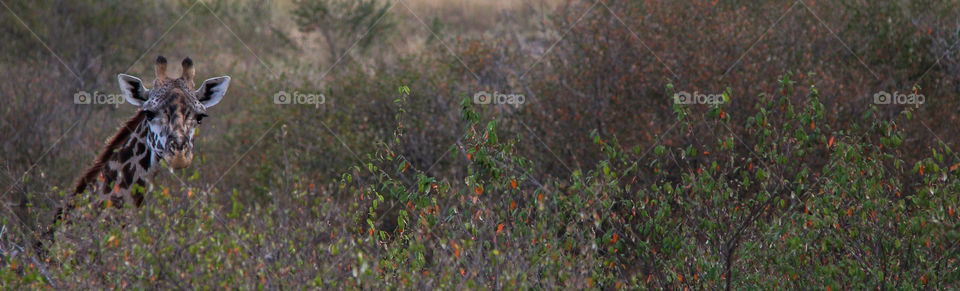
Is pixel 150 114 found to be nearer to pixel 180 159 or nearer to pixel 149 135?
pixel 149 135

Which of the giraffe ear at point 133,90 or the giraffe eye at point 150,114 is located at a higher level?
the giraffe ear at point 133,90

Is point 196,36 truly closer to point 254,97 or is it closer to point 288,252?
point 254,97

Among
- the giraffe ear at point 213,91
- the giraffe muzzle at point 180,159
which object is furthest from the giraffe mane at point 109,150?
the giraffe muzzle at point 180,159

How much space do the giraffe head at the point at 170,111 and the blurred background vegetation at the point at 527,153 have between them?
0.59 metres

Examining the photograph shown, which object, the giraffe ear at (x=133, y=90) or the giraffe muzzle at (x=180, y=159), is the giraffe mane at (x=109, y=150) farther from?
the giraffe muzzle at (x=180, y=159)

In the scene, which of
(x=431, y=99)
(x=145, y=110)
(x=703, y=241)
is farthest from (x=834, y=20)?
(x=145, y=110)

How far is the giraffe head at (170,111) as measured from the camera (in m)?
8.10

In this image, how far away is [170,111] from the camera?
8359 millimetres

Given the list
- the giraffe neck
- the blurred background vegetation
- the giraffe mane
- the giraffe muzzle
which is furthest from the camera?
the giraffe neck

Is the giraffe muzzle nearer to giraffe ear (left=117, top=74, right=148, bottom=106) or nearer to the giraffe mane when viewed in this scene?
the giraffe mane

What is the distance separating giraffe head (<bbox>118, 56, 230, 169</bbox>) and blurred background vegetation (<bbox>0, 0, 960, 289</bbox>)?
59 centimetres

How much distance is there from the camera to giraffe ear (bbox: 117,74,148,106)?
8.59 m

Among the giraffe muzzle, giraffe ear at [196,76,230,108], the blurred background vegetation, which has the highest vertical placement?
giraffe ear at [196,76,230,108]

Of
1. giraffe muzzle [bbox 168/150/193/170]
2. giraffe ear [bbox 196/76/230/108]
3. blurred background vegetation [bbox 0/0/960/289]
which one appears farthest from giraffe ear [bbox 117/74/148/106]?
giraffe muzzle [bbox 168/150/193/170]
